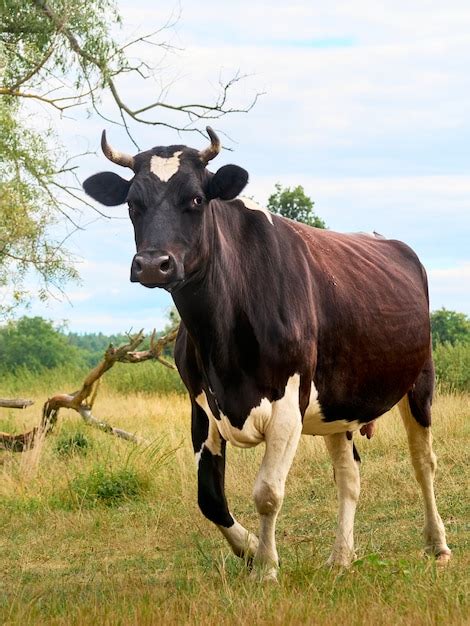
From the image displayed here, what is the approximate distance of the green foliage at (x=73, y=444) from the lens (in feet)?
48.1

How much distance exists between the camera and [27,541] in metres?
10.7

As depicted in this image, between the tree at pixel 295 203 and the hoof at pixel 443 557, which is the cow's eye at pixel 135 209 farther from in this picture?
the tree at pixel 295 203

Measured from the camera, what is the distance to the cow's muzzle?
6.19 metres

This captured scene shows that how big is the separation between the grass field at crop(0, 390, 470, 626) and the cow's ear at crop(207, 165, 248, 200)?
229 centimetres

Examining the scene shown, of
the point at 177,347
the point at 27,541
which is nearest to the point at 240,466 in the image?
the point at 27,541

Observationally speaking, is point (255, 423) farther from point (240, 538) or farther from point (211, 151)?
point (211, 151)

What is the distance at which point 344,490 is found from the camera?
28.4 feet

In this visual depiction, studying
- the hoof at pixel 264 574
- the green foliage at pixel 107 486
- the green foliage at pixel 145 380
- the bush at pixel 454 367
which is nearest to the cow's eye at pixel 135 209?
the hoof at pixel 264 574

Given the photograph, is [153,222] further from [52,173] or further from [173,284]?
[52,173]

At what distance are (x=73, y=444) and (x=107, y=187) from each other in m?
8.05

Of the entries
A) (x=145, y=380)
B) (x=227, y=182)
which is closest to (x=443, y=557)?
(x=227, y=182)

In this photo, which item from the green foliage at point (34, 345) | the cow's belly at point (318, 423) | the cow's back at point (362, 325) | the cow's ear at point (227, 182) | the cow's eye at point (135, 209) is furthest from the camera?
the green foliage at point (34, 345)

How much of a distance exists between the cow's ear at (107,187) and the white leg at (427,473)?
3.32m

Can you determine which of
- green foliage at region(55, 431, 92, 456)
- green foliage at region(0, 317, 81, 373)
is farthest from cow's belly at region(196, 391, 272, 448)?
green foliage at region(0, 317, 81, 373)
